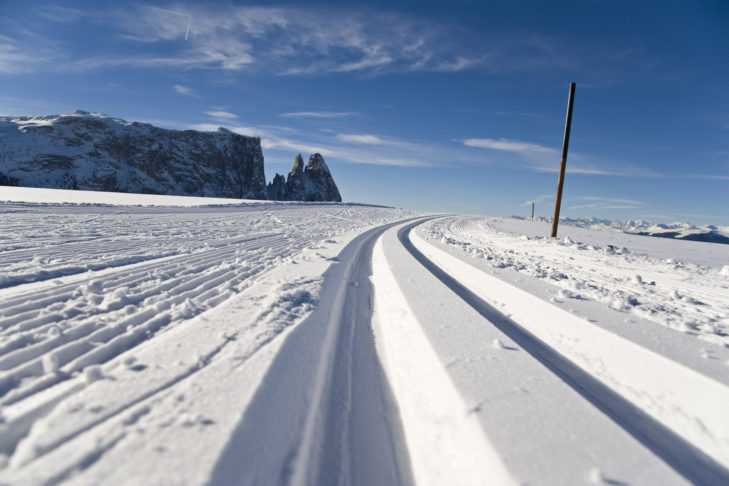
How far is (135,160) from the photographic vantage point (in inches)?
3155

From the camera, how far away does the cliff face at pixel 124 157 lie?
212 feet

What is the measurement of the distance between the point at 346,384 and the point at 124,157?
101 meters

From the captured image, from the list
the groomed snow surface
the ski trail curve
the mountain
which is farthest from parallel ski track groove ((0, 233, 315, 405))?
the mountain

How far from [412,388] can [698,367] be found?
6.09 feet

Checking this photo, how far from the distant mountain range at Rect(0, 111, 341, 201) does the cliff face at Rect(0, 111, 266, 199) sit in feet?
0.45

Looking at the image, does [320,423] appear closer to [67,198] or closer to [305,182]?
[67,198]

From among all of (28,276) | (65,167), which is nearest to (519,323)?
(28,276)

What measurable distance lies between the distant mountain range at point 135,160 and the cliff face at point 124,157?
136 millimetres

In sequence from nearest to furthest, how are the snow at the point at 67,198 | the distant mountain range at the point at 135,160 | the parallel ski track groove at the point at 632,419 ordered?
the parallel ski track groove at the point at 632,419, the snow at the point at 67,198, the distant mountain range at the point at 135,160

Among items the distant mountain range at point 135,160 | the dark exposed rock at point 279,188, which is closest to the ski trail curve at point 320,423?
the distant mountain range at point 135,160

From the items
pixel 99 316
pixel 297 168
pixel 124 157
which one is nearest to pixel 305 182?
pixel 297 168

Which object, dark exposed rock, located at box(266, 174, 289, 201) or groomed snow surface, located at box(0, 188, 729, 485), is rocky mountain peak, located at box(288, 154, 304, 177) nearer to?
dark exposed rock, located at box(266, 174, 289, 201)

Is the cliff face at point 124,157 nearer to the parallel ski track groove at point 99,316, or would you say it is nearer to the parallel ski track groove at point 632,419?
the parallel ski track groove at point 99,316

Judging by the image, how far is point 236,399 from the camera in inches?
61.6
